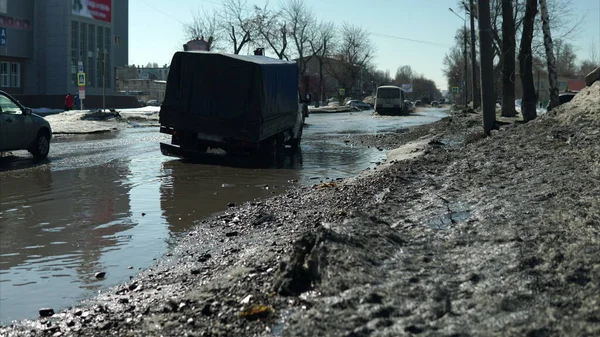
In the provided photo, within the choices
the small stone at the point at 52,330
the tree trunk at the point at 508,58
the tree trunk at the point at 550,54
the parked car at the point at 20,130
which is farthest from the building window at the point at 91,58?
the small stone at the point at 52,330

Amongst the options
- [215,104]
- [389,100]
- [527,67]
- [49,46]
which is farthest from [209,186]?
[49,46]

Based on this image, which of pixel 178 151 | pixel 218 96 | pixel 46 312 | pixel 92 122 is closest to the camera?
pixel 46 312

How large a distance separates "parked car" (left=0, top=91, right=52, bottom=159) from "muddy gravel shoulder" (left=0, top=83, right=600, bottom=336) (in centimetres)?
939

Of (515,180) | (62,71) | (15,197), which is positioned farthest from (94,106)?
(515,180)

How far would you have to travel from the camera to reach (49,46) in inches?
2638

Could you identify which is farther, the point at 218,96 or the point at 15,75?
the point at 15,75

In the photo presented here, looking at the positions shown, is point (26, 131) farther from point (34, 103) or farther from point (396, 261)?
point (34, 103)

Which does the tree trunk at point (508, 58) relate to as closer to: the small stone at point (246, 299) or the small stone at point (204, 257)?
the small stone at point (204, 257)

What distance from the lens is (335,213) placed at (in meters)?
8.44

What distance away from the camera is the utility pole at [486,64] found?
19.1 m

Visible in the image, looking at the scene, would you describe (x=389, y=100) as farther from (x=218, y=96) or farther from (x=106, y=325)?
(x=106, y=325)

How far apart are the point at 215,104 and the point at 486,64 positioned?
7.19 m

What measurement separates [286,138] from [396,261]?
15814 mm

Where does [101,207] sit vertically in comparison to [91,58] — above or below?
below
